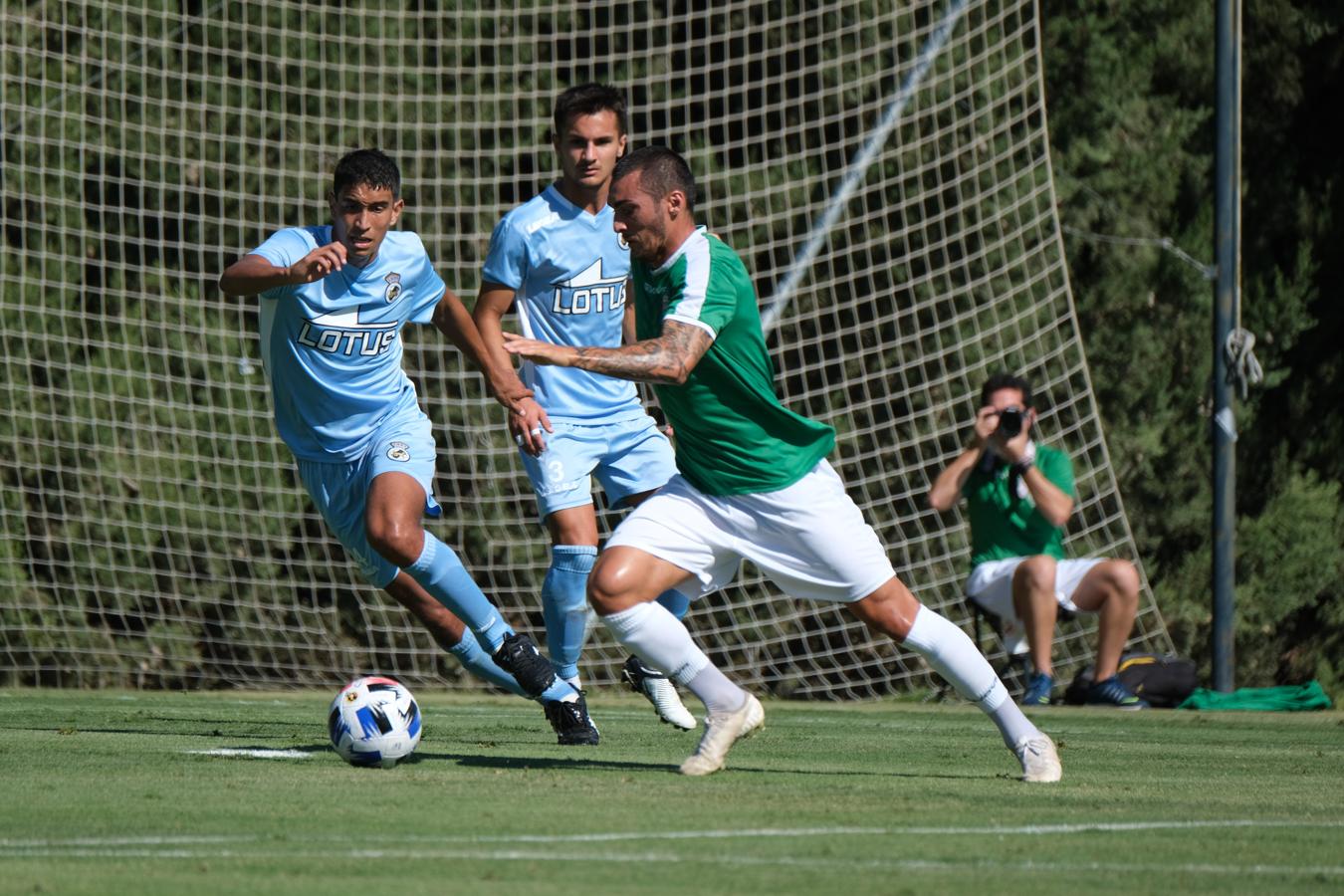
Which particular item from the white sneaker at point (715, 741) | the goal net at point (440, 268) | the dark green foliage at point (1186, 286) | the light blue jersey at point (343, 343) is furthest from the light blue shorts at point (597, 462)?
the dark green foliage at point (1186, 286)

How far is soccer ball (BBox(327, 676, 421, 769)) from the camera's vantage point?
5418mm

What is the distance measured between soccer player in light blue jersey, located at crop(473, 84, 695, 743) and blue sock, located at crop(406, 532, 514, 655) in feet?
1.96

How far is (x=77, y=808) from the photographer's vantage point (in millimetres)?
4438

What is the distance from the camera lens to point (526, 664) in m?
6.09

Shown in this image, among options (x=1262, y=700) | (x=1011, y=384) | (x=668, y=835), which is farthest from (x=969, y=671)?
(x=1262, y=700)

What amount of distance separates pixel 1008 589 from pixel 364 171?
4706 mm

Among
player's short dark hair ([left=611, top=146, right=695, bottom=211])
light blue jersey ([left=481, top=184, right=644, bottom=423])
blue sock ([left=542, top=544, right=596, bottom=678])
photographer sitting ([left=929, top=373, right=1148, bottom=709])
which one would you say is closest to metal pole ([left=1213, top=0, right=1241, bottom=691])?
photographer sitting ([left=929, top=373, right=1148, bottom=709])

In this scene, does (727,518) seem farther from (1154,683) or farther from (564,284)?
(1154,683)

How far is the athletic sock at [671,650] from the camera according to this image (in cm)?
528

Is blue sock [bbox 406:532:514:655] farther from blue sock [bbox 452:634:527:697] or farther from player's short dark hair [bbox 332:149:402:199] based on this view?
player's short dark hair [bbox 332:149:402:199]

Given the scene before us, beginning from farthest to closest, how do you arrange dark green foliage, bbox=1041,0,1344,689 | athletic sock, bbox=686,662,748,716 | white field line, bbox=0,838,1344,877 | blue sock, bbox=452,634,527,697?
dark green foliage, bbox=1041,0,1344,689, blue sock, bbox=452,634,527,697, athletic sock, bbox=686,662,748,716, white field line, bbox=0,838,1344,877

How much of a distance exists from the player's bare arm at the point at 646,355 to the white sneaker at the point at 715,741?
966 mm

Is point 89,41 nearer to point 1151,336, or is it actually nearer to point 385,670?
point 385,670

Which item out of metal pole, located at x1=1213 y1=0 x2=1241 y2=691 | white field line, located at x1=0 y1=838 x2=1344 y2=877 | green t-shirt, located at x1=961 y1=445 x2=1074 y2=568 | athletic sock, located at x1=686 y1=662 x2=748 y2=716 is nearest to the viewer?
white field line, located at x1=0 y1=838 x2=1344 y2=877
